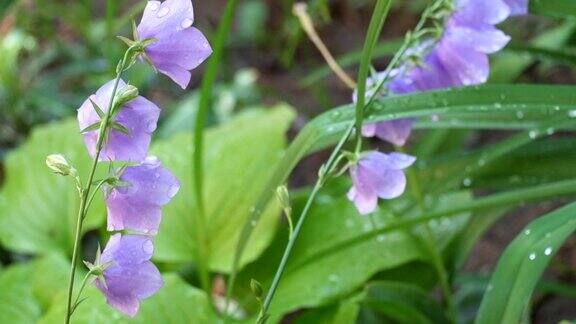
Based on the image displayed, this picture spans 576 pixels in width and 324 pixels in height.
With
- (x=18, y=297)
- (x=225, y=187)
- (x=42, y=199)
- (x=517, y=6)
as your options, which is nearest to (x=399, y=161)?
(x=517, y=6)

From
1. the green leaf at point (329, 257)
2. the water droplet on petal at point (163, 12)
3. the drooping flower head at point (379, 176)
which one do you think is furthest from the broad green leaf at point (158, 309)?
the water droplet on petal at point (163, 12)

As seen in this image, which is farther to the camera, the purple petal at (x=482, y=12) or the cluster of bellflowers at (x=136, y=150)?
the purple petal at (x=482, y=12)

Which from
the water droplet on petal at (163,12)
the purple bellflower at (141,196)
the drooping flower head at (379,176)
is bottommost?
the drooping flower head at (379,176)

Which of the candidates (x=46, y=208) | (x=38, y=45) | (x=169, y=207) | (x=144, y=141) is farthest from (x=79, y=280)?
(x=38, y=45)

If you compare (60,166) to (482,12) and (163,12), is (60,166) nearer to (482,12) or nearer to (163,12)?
(163,12)

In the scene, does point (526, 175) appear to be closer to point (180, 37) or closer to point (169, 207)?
point (169, 207)

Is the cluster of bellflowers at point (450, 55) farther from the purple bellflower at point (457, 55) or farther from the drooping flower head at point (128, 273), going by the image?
the drooping flower head at point (128, 273)

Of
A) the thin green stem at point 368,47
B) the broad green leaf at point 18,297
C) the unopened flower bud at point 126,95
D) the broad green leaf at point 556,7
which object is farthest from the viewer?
the broad green leaf at point 18,297
